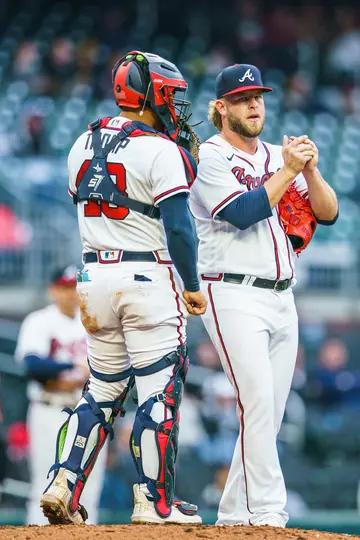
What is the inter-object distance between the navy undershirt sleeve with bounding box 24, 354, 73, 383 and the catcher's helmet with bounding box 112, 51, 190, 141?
119 inches

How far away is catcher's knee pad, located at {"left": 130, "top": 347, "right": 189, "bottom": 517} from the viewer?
4520 mm

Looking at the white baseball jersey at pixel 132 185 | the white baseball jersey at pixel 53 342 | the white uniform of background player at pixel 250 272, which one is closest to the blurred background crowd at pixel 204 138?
the white baseball jersey at pixel 53 342

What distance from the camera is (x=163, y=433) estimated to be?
452 centimetres

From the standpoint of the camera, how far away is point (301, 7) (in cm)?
1820

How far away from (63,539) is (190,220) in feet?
4.75

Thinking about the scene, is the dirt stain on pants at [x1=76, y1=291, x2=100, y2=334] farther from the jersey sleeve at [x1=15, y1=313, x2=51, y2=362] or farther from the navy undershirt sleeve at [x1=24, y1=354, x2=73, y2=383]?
the jersey sleeve at [x1=15, y1=313, x2=51, y2=362]

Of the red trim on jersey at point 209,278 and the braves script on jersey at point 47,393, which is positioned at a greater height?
the red trim on jersey at point 209,278

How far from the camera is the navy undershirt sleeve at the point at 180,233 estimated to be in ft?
14.4

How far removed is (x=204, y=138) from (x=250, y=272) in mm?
8637

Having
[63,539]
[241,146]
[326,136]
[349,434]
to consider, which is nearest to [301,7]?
[326,136]

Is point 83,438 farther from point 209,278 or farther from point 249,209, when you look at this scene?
point 249,209

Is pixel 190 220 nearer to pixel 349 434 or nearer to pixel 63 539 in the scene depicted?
pixel 63 539

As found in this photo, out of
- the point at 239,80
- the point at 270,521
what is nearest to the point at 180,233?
the point at 239,80

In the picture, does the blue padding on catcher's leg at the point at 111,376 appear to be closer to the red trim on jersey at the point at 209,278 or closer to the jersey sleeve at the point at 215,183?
the red trim on jersey at the point at 209,278
